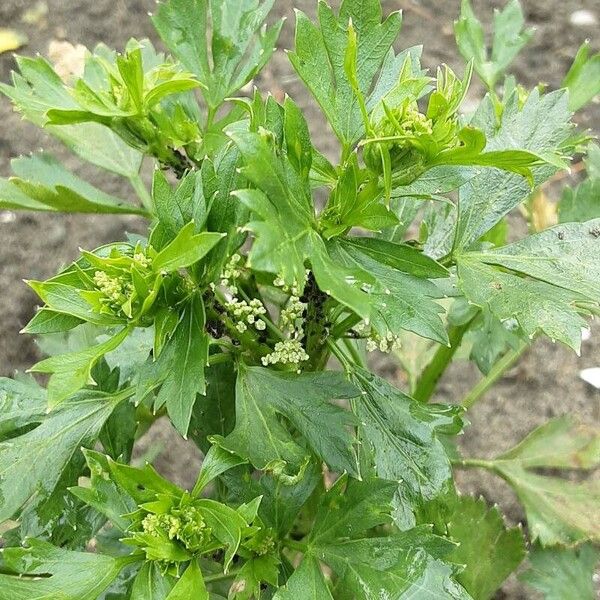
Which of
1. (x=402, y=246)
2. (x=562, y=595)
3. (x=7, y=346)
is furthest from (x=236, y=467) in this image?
(x=7, y=346)

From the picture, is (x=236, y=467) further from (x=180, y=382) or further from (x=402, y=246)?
(x=402, y=246)

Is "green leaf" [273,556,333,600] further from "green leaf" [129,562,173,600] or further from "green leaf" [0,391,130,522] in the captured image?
"green leaf" [0,391,130,522]

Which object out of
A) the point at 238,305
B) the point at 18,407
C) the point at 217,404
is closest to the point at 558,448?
the point at 217,404

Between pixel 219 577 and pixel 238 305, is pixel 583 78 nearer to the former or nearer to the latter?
pixel 238 305

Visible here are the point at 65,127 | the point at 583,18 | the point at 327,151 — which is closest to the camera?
the point at 65,127

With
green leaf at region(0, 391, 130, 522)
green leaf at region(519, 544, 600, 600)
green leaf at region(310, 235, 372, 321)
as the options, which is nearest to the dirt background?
→ green leaf at region(519, 544, 600, 600)

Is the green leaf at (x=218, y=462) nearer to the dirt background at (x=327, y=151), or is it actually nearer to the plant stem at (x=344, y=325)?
the plant stem at (x=344, y=325)

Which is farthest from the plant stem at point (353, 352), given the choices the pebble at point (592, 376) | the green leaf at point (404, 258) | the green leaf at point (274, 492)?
the pebble at point (592, 376)
